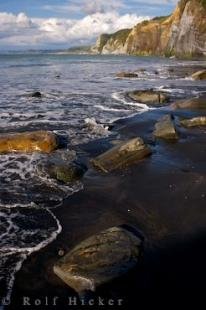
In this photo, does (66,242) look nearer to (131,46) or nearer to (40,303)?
(40,303)

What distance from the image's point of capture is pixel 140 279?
6406mm

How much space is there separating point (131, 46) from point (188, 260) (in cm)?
16639

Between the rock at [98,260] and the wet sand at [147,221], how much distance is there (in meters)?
0.13

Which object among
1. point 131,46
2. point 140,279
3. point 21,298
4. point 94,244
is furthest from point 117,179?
point 131,46

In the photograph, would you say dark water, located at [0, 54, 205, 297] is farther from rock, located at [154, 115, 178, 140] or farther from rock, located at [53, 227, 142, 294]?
rock, located at [154, 115, 178, 140]

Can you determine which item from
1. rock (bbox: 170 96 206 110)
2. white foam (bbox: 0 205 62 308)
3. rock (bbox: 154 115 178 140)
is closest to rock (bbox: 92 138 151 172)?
rock (bbox: 154 115 178 140)

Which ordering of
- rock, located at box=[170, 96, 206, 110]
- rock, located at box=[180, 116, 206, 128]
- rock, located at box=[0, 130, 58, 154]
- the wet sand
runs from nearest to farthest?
the wet sand → rock, located at box=[0, 130, 58, 154] → rock, located at box=[180, 116, 206, 128] → rock, located at box=[170, 96, 206, 110]

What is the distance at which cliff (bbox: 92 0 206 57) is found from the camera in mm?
98500

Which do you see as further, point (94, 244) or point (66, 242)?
point (66, 242)

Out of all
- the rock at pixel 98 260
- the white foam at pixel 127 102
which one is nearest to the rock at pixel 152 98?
the white foam at pixel 127 102

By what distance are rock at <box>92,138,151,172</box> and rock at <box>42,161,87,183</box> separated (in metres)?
0.57

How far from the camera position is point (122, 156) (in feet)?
38.6

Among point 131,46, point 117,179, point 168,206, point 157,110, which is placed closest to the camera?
point 168,206

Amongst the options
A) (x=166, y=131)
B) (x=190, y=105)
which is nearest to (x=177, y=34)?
(x=190, y=105)
